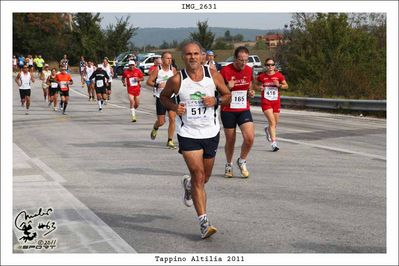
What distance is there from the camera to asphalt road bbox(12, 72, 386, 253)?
6.27 metres

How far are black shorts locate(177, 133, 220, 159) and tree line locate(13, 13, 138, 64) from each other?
42.4 m

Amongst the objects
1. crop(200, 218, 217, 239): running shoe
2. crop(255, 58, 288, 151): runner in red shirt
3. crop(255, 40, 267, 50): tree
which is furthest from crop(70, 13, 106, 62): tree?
crop(200, 218, 217, 239): running shoe

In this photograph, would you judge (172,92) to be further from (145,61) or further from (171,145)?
(145,61)

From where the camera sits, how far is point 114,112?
22625 mm

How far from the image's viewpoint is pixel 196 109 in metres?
6.48

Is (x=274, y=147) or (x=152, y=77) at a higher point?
(x=152, y=77)

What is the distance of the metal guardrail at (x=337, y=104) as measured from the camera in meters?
18.5

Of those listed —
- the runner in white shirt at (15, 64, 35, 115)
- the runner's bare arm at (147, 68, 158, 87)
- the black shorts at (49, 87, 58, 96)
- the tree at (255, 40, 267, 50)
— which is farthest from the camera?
the tree at (255, 40, 267, 50)

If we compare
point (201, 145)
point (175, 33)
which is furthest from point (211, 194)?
point (175, 33)

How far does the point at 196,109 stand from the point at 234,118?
10.6 ft

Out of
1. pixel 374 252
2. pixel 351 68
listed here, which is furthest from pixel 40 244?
pixel 351 68

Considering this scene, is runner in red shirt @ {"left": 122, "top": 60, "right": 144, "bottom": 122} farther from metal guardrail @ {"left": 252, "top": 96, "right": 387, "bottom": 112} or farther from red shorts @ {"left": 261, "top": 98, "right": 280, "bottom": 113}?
red shorts @ {"left": 261, "top": 98, "right": 280, "bottom": 113}

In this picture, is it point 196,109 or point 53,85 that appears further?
point 53,85

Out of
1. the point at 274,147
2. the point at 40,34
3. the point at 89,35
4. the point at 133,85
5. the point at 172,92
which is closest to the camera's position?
the point at 172,92
